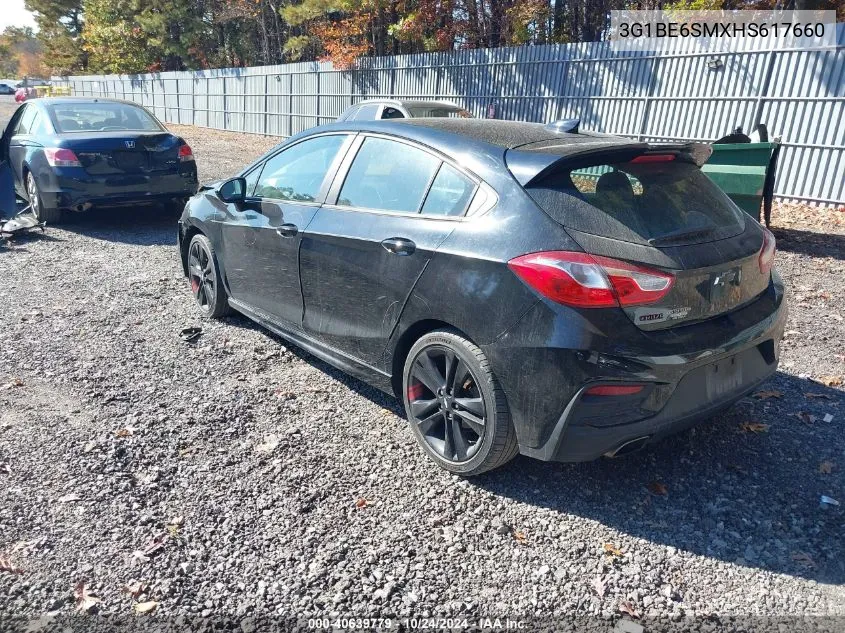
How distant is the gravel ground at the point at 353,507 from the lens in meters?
2.51

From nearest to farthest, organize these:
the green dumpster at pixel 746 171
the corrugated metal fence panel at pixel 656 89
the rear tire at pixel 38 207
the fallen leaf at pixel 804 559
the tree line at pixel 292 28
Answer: the fallen leaf at pixel 804 559 → the green dumpster at pixel 746 171 → the rear tire at pixel 38 207 → the corrugated metal fence panel at pixel 656 89 → the tree line at pixel 292 28

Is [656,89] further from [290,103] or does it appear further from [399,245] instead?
[290,103]

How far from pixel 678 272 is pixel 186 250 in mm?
4523

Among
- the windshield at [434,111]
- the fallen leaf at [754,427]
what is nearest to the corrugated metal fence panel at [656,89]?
the windshield at [434,111]

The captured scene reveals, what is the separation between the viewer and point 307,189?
4.19 metres

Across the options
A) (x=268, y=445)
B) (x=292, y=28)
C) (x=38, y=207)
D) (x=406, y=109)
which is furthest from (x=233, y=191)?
(x=292, y=28)

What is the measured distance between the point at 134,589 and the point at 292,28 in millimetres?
34262

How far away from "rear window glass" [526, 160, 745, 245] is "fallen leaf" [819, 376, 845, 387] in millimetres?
1754

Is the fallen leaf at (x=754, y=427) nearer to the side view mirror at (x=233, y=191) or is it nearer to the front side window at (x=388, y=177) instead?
the front side window at (x=388, y=177)

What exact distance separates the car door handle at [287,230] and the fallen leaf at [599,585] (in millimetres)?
2661

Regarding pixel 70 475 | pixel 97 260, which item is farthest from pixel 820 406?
pixel 97 260

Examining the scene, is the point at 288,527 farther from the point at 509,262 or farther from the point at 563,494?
the point at 509,262

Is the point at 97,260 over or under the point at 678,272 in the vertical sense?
under

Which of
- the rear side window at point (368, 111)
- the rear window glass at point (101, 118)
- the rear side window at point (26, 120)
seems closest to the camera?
the rear window glass at point (101, 118)
